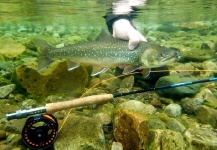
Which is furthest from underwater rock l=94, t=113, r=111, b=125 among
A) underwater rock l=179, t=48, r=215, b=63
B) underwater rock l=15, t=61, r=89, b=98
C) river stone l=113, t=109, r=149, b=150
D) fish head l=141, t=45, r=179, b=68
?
underwater rock l=179, t=48, r=215, b=63

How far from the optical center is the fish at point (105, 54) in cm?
492

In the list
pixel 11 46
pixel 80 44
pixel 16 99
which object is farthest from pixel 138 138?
pixel 11 46

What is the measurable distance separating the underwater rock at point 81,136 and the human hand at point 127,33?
84.7 inches

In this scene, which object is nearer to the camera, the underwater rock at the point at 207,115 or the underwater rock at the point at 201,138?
the underwater rock at the point at 201,138

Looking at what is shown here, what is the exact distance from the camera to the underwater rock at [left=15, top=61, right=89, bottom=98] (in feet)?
18.0

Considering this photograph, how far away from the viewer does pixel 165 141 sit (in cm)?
347

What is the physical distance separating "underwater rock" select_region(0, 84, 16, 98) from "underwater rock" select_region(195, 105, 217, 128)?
441cm

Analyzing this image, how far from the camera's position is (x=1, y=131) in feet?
12.3

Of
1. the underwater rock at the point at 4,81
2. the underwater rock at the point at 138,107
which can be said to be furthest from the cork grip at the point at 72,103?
the underwater rock at the point at 4,81

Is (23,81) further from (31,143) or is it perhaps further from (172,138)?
(172,138)

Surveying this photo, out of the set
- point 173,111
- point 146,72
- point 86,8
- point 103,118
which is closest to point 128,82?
point 146,72

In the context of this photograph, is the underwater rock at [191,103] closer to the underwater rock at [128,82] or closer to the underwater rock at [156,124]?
the underwater rock at [156,124]

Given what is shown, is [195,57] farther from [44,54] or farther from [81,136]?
[81,136]

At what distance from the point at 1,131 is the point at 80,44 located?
8.48 ft
